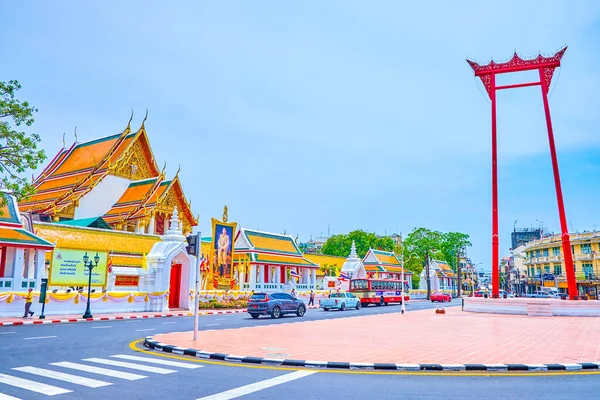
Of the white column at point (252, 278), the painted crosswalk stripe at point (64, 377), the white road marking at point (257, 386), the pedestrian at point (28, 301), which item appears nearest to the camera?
the white road marking at point (257, 386)

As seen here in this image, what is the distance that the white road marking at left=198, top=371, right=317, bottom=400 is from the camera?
6848 millimetres

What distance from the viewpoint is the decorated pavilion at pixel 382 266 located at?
6925 centimetres

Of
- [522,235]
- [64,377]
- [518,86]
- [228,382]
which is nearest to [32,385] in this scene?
[64,377]

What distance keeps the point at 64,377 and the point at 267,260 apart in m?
35.7

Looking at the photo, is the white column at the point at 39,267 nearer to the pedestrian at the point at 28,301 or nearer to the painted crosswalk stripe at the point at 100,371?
the pedestrian at the point at 28,301

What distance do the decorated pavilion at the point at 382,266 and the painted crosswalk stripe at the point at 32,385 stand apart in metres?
61.3

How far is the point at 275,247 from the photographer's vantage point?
46.7 meters

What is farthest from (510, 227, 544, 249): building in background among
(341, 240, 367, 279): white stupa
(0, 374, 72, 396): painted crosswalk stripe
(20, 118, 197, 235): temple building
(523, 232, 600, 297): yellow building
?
(0, 374, 72, 396): painted crosswalk stripe

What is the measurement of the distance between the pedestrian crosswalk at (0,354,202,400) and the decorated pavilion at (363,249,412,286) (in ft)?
194

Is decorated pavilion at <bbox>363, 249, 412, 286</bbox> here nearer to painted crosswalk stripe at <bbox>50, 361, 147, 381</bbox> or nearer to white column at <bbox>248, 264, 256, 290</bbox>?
white column at <bbox>248, 264, 256, 290</bbox>

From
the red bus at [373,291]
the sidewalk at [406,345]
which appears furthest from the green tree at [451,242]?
the sidewalk at [406,345]

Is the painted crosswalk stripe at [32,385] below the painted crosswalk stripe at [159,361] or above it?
above

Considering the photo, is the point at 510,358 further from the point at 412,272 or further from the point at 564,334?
the point at 412,272

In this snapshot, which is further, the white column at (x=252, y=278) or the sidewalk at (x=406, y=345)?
the white column at (x=252, y=278)
